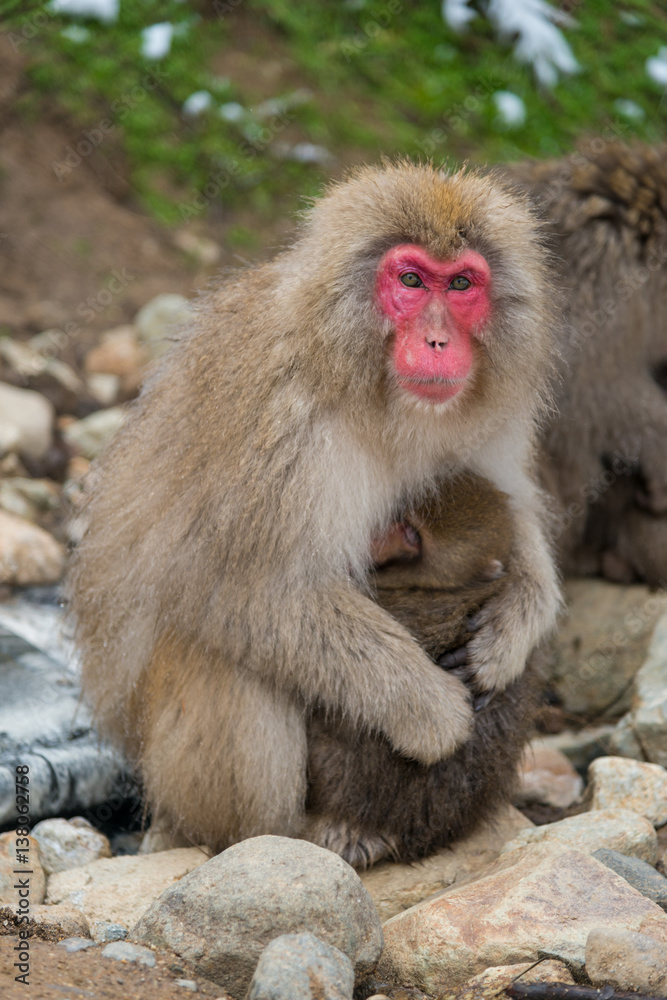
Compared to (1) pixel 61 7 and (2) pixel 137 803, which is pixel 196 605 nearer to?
(2) pixel 137 803

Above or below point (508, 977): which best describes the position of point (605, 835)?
above

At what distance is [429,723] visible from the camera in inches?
138

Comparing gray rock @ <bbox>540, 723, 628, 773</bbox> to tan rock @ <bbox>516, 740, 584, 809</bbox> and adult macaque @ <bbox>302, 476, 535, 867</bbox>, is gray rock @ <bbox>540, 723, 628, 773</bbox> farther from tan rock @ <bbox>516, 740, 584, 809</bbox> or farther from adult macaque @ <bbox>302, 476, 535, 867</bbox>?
adult macaque @ <bbox>302, 476, 535, 867</bbox>

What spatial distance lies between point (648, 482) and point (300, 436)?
114 inches

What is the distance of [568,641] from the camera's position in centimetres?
578

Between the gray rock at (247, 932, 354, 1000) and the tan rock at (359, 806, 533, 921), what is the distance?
95cm

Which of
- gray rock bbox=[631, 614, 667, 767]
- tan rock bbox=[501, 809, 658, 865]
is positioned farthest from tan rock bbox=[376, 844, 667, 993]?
gray rock bbox=[631, 614, 667, 767]

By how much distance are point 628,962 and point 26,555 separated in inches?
140

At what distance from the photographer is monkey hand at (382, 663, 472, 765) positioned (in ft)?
11.5

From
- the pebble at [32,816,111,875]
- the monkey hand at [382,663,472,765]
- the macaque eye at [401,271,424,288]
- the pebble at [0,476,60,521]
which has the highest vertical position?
the macaque eye at [401,271,424,288]

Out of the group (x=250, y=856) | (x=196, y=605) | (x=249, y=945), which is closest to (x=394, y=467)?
(x=196, y=605)

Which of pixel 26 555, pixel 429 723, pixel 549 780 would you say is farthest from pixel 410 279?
pixel 26 555

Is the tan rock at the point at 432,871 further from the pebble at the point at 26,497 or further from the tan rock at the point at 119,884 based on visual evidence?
the pebble at the point at 26,497

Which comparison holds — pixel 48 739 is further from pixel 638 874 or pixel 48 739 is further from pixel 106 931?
pixel 638 874
